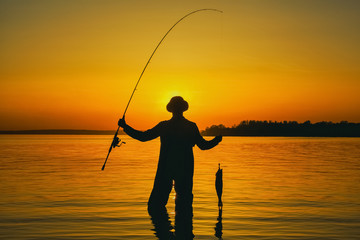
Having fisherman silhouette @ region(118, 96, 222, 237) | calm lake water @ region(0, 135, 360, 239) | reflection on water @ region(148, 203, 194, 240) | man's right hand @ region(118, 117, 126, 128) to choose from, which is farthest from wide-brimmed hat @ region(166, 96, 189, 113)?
calm lake water @ region(0, 135, 360, 239)

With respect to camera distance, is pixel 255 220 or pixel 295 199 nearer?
pixel 255 220

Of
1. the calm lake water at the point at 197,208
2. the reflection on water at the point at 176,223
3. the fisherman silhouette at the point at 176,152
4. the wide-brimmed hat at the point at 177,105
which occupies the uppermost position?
the wide-brimmed hat at the point at 177,105

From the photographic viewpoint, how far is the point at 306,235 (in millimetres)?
8383

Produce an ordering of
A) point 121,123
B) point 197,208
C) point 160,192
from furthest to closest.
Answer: point 197,208, point 160,192, point 121,123

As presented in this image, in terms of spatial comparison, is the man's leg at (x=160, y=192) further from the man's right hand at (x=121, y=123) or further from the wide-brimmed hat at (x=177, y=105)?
the wide-brimmed hat at (x=177, y=105)

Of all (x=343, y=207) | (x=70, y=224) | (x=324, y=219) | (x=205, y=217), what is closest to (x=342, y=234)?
(x=324, y=219)

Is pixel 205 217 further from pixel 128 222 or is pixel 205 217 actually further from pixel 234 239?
pixel 234 239

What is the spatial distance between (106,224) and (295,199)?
546 centimetres

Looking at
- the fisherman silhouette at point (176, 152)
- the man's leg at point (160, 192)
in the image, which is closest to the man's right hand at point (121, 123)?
the fisherman silhouette at point (176, 152)

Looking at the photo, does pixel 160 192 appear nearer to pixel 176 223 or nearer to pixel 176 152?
pixel 176 223

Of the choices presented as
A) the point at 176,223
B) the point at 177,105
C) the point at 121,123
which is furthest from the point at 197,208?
the point at 121,123

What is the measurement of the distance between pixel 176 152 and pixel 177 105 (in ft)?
2.60

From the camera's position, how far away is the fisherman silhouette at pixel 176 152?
29.8 feet

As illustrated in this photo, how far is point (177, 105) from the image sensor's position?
922cm
